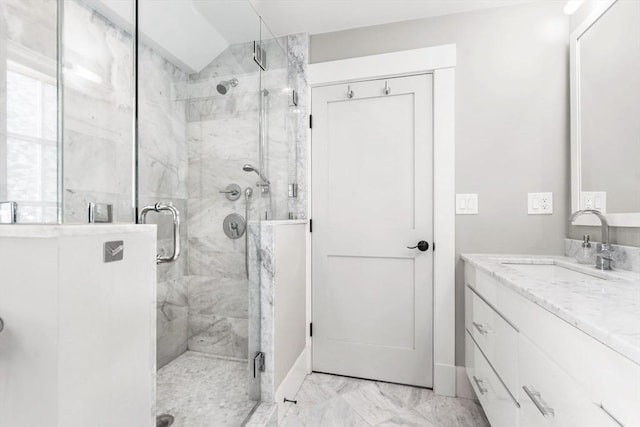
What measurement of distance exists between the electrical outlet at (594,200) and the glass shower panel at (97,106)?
221 centimetres

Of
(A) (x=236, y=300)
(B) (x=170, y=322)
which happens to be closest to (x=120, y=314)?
(B) (x=170, y=322)

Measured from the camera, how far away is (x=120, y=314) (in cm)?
80

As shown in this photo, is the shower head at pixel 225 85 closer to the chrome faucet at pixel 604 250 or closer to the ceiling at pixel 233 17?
the ceiling at pixel 233 17

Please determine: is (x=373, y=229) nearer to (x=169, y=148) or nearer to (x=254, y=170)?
(x=254, y=170)

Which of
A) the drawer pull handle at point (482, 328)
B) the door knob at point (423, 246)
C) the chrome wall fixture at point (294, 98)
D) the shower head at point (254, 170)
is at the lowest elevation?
the drawer pull handle at point (482, 328)

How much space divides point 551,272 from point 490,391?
620 millimetres

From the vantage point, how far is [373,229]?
208 centimetres

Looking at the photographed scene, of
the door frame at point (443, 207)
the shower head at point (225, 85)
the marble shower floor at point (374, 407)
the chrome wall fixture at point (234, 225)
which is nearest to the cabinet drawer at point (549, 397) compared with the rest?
the marble shower floor at point (374, 407)

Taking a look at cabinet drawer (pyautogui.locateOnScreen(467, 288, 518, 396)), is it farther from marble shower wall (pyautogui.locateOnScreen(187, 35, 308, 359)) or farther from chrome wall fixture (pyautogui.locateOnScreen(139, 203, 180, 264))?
chrome wall fixture (pyautogui.locateOnScreen(139, 203, 180, 264))

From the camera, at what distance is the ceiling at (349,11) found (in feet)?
6.11

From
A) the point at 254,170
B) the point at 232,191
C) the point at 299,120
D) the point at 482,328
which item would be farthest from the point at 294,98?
the point at 482,328

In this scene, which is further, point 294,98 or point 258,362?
point 294,98

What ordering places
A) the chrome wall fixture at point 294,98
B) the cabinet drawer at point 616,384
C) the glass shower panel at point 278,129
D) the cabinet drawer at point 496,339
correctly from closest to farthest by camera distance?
1. the cabinet drawer at point 616,384
2. the cabinet drawer at point 496,339
3. the glass shower panel at point 278,129
4. the chrome wall fixture at point 294,98

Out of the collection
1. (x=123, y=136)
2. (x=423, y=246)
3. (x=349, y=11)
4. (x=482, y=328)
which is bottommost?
(x=482, y=328)
